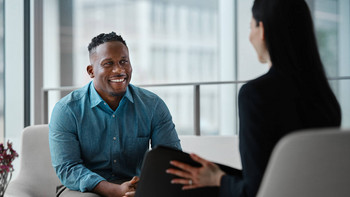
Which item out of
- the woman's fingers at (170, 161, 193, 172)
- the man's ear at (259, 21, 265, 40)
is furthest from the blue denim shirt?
the man's ear at (259, 21, 265, 40)

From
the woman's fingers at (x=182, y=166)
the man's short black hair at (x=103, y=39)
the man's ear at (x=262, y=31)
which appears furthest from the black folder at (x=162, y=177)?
the man's short black hair at (x=103, y=39)

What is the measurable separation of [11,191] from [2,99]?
1.92m

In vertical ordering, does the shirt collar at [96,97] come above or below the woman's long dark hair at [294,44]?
below

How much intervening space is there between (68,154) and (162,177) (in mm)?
675

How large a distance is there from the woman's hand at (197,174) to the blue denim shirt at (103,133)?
680 millimetres

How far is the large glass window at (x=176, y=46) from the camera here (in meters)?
4.34

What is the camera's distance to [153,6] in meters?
4.88

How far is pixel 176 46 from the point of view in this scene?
16.0 ft

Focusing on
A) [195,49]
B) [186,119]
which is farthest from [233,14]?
[186,119]

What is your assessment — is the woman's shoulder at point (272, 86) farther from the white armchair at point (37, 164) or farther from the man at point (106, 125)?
the white armchair at point (37, 164)

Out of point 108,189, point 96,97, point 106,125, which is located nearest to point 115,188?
point 108,189

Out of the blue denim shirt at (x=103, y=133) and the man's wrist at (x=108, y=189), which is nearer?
the man's wrist at (x=108, y=189)

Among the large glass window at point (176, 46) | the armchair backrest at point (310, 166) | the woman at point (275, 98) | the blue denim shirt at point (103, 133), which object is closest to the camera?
the armchair backrest at point (310, 166)

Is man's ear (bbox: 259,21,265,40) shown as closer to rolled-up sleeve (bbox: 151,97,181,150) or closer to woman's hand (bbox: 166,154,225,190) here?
woman's hand (bbox: 166,154,225,190)
